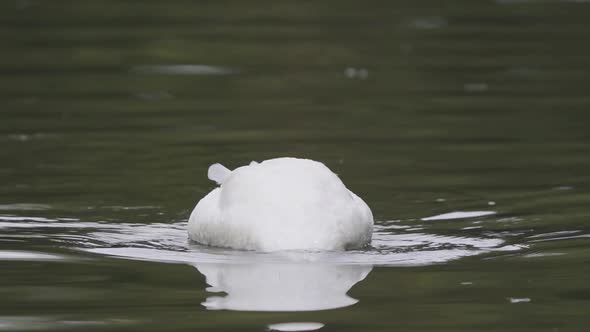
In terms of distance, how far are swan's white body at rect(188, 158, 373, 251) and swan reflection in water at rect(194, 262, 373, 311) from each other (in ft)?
0.63

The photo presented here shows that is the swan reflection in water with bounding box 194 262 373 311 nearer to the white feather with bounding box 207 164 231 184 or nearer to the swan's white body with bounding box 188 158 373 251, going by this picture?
the swan's white body with bounding box 188 158 373 251

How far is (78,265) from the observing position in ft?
28.8

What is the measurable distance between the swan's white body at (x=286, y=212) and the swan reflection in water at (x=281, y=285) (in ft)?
0.63

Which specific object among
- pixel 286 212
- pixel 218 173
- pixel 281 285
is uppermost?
pixel 218 173

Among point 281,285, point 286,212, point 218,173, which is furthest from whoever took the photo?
point 218,173

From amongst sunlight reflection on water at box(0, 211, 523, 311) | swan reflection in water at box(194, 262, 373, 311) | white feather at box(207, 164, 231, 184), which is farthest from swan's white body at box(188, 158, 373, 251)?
white feather at box(207, 164, 231, 184)

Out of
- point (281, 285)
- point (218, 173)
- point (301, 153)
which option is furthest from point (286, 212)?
point (301, 153)

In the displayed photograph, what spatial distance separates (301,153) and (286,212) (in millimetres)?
4376

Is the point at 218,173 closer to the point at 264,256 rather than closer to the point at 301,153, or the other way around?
the point at 264,256

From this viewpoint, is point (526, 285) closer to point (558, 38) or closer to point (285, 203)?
point (285, 203)

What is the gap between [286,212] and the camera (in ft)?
28.5

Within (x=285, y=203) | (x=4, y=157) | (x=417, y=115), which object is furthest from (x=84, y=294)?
(x=417, y=115)

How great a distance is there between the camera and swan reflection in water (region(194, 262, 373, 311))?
7.61 m

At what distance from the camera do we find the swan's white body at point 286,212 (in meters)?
8.66
